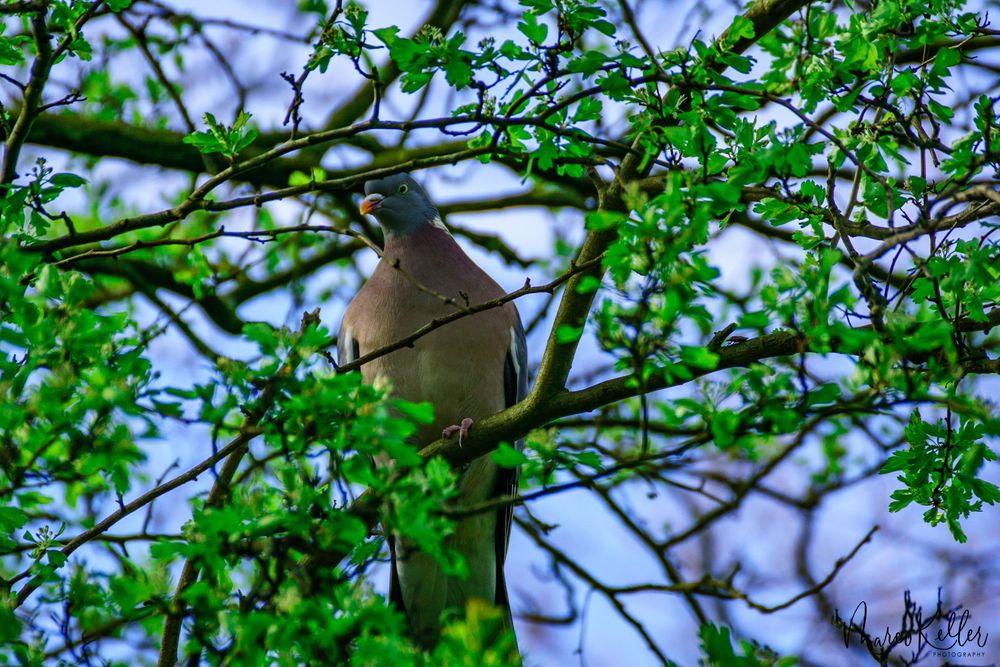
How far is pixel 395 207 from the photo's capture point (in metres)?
6.26

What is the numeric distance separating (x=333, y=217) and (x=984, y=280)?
4890 mm

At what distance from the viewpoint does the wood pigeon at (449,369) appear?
556 centimetres

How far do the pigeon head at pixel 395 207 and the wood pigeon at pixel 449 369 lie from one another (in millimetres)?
237

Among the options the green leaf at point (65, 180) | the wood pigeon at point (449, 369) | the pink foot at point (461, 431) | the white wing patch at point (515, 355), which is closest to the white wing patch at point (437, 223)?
the wood pigeon at point (449, 369)

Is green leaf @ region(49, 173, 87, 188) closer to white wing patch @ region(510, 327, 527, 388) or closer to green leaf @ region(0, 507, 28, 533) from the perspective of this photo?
green leaf @ region(0, 507, 28, 533)

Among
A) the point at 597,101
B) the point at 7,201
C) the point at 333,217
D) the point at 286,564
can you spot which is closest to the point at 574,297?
the point at 597,101

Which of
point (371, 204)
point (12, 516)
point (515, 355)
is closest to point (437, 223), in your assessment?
point (371, 204)

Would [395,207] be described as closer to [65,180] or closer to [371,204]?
[371,204]

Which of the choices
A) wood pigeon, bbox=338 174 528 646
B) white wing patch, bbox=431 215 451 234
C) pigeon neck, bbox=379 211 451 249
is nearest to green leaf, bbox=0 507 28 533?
wood pigeon, bbox=338 174 528 646

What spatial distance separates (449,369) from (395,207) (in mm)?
1208

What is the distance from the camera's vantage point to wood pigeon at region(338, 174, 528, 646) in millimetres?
5559

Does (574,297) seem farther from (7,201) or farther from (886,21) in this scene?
(7,201)

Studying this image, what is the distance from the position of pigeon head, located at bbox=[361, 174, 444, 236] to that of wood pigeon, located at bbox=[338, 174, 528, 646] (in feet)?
0.78

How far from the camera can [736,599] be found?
5.18m
